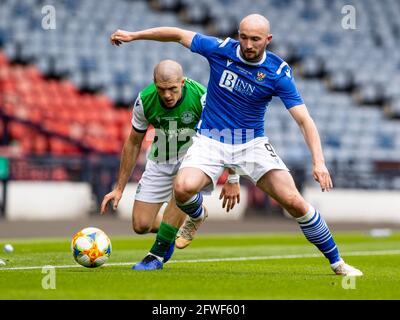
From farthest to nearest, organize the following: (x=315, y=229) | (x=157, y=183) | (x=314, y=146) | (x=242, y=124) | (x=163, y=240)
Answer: (x=157, y=183) < (x=163, y=240) < (x=242, y=124) < (x=315, y=229) < (x=314, y=146)

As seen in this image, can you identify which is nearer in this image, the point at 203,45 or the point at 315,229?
Result: the point at 315,229

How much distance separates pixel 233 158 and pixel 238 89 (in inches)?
22.9

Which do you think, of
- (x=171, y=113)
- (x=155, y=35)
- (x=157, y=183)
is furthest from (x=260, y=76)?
(x=157, y=183)

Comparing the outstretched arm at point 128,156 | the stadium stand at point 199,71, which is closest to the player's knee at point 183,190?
the outstretched arm at point 128,156

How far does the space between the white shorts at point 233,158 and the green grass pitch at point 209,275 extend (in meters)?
0.88

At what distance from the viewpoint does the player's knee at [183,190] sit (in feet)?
26.3

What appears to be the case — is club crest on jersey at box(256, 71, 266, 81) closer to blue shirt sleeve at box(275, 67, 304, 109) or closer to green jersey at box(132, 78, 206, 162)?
blue shirt sleeve at box(275, 67, 304, 109)

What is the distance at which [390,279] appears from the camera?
8.22 meters

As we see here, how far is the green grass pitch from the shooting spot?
6738mm

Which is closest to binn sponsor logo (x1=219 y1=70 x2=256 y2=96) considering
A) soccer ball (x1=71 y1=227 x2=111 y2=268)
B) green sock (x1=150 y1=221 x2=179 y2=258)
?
green sock (x1=150 y1=221 x2=179 y2=258)

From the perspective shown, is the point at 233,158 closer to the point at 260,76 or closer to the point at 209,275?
the point at 260,76

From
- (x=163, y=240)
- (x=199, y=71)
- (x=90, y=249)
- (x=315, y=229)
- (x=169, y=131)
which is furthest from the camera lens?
(x=199, y=71)

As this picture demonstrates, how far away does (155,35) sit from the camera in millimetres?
8172

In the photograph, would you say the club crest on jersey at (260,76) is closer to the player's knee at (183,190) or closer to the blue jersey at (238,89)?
the blue jersey at (238,89)
